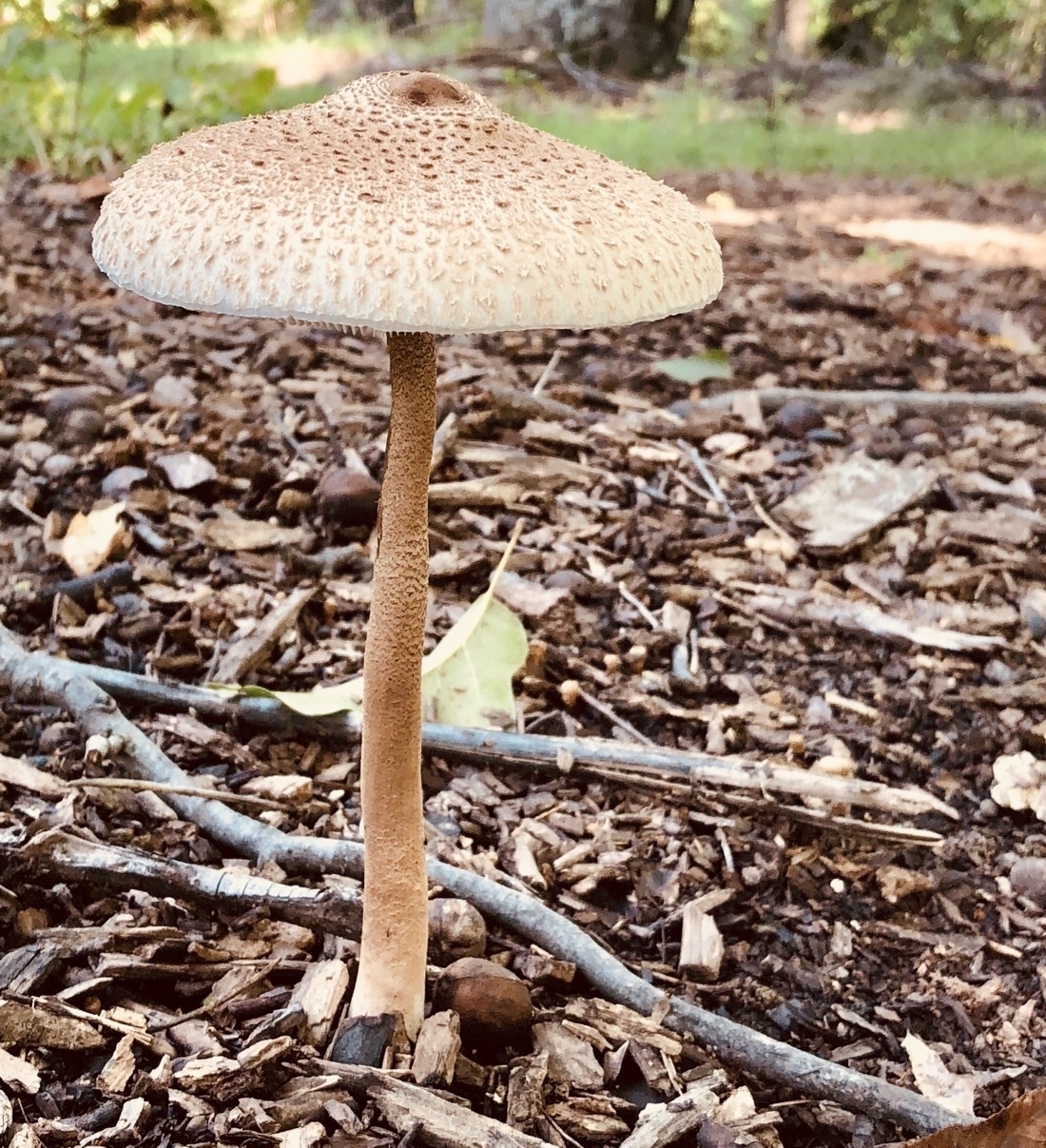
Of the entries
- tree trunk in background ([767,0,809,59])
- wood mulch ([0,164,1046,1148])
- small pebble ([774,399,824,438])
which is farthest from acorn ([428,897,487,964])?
tree trunk in background ([767,0,809,59])

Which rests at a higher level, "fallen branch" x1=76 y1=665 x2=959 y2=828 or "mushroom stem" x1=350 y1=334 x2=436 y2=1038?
"mushroom stem" x1=350 y1=334 x2=436 y2=1038

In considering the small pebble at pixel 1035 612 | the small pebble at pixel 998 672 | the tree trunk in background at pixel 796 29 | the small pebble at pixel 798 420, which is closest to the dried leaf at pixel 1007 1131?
the small pebble at pixel 998 672

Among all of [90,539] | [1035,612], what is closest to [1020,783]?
[1035,612]

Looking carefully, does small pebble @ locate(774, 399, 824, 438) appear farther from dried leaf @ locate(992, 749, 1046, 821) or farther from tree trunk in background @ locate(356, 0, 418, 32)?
tree trunk in background @ locate(356, 0, 418, 32)

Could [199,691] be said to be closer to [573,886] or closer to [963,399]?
[573,886]

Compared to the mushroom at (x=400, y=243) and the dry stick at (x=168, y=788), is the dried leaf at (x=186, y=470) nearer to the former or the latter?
the dry stick at (x=168, y=788)

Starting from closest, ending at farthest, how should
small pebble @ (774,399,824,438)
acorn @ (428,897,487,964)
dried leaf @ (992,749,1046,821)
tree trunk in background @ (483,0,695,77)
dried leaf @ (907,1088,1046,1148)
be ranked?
dried leaf @ (907,1088,1046,1148), acorn @ (428,897,487,964), dried leaf @ (992,749,1046,821), small pebble @ (774,399,824,438), tree trunk in background @ (483,0,695,77)
